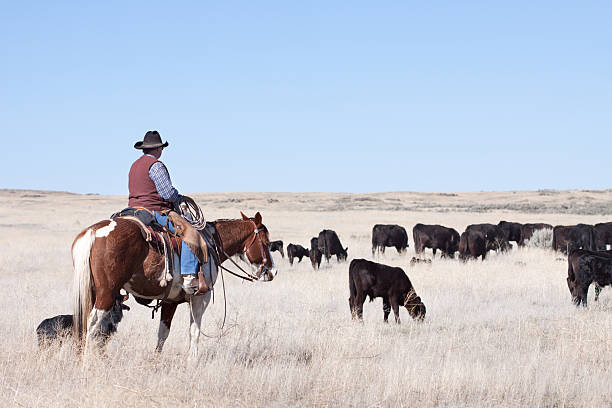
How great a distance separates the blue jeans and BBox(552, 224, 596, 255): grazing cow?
19.9 meters

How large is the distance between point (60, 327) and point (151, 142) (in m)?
2.50

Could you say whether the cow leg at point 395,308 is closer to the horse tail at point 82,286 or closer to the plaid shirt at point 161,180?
the plaid shirt at point 161,180

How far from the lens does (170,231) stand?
7484mm

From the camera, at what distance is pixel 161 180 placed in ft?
24.3

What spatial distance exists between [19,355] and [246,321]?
419 cm

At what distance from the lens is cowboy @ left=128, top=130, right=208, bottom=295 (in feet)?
24.3

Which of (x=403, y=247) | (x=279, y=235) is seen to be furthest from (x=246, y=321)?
(x=279, y=235)

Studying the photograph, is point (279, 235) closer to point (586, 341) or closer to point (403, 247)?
point (403, 247)

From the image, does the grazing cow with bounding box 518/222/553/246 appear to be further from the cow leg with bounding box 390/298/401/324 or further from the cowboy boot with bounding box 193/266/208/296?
the cowboy boot with bounding box 193/266/208/296

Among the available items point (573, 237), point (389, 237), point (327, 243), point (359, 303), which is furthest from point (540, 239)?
point (359, 303)

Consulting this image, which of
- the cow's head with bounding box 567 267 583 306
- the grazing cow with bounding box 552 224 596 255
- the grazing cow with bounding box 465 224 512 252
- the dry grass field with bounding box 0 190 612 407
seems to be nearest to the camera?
the dry grass field with bounding box 0 190 612 407

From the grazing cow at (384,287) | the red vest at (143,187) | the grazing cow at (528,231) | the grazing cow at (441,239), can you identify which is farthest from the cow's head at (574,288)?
the grazing cow at (528,231)

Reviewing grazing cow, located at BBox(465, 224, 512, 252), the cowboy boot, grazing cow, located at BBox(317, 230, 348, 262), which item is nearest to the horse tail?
the cowboy boot

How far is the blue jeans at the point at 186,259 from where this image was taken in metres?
7.41
